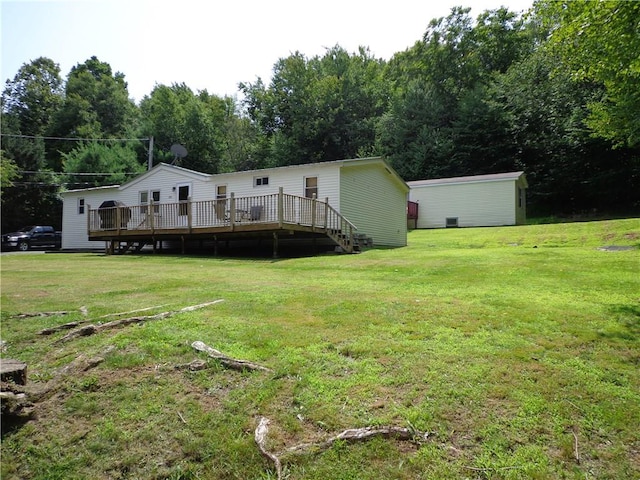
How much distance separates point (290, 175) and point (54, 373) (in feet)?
44.4

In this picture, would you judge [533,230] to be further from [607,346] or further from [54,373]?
[54,373]

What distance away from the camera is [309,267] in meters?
10.2

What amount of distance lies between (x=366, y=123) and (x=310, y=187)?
2270cm

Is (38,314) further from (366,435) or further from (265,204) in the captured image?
(265,204)

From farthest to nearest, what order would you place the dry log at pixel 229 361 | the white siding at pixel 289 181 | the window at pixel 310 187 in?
the window at pixel 310 187, the white siding at pixel 289 181, the dry log at pixel 229 361

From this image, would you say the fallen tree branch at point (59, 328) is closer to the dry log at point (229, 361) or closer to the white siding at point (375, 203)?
the dry log at point (229, 361)

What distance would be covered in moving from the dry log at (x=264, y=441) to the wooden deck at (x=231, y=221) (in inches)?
410

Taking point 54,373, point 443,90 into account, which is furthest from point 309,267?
point 443,90

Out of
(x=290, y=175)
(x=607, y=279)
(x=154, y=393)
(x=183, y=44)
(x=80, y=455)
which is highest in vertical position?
(x=183, y=44)

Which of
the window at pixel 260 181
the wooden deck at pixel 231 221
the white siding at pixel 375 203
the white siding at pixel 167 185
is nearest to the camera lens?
the wooden deck at pixel 231 221

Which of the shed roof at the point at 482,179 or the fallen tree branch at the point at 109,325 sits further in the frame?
the shed roof at the point at 482,179

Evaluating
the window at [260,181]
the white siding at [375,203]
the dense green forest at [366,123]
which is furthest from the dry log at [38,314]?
the dense green forest at [366,123]

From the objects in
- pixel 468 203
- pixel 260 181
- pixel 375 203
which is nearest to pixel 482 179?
pixel 468 203

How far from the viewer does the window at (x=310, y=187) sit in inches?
636
